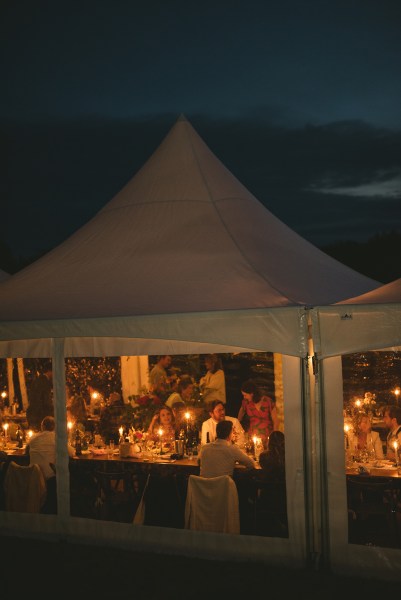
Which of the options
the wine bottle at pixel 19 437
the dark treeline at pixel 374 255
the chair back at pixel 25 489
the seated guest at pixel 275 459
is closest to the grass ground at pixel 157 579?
the chair back at pixel 25 489

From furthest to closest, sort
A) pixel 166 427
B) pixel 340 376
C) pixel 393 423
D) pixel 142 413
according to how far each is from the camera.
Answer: pixel 142 413 < pixel 166 427 < pixel 393 423 < pixel 340 376

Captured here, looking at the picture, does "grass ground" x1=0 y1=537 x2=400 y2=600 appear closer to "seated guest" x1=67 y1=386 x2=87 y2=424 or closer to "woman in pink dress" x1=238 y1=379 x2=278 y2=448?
"woman in pink dress" x1=238 y1=379 x2=278 y2=448

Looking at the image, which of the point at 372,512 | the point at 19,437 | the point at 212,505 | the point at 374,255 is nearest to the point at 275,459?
the point at 212,505

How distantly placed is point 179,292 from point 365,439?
233 cm

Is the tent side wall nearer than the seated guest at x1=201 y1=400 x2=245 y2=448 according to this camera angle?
Yes

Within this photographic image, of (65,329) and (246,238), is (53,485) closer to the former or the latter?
(65,329)

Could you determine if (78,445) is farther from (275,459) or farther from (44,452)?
(275,459)

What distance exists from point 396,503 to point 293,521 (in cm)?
122

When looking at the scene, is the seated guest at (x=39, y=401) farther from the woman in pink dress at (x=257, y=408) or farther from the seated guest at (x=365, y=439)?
the seated guest at (x=365, y=439)

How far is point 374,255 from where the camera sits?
93.7 feet

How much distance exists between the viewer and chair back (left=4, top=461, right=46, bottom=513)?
6.38 metres

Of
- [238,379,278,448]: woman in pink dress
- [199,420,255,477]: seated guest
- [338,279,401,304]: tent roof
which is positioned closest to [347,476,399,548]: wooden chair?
[199,420,255,477]: seated guest

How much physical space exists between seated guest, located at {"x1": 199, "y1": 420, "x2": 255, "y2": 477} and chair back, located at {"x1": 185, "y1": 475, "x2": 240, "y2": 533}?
0.11 m

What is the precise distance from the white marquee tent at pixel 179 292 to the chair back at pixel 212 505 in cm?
15
